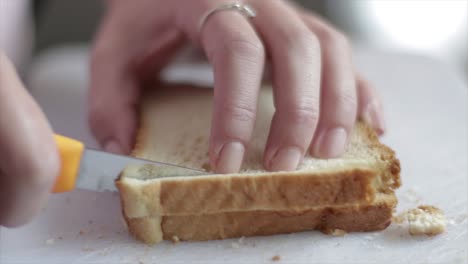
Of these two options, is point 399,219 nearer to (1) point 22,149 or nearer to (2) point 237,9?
(2) point 237,9

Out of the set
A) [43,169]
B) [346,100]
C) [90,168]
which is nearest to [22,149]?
[43,169]

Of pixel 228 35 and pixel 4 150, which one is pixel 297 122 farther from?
pixel 4 150

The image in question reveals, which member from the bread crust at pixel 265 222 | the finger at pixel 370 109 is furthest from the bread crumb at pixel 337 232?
the finger at pixel 370 109

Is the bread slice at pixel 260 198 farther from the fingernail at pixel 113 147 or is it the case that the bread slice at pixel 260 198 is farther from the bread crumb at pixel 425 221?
the fingernail at pixel 113 147

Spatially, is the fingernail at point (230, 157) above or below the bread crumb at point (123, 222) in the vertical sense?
above

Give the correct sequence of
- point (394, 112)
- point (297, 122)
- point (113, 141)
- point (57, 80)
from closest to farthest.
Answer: point (297, 122)
point (113, 141)
point (394, 112)
point (57, 80)

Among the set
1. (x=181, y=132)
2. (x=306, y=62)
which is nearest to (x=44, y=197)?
(x=181, y=132)
